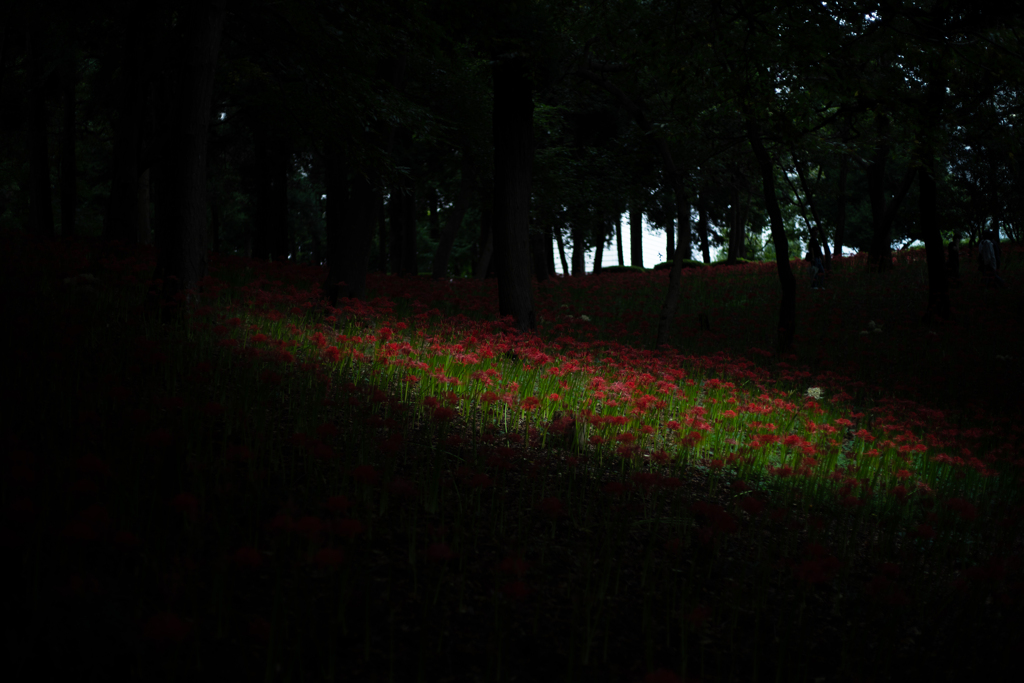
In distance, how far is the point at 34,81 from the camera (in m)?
14.6

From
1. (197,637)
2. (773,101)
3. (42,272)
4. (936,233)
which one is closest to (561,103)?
(936,233)

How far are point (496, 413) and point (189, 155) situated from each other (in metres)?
4.30

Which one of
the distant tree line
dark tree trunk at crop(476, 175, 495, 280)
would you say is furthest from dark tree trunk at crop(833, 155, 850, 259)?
dark tree trunk at crop(476, 175, 495, 280)

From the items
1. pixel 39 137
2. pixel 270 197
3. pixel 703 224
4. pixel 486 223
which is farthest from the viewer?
pixel 703 224

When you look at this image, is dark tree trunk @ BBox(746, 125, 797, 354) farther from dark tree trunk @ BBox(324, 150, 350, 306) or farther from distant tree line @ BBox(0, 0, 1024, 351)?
dark tree trunk @ BBox(324, 150, 350, 306)

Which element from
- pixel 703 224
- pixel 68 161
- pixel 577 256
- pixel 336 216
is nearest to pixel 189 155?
pixel 336 216

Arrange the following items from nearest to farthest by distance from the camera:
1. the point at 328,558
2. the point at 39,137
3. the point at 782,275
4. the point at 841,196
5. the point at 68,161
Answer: the point at 328,558, the point at 782,275, the point at 68,161, the point at 39,137, the point at 841,196

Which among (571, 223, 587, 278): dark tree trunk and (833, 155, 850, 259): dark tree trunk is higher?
(833, 155, 850, 259): dark tree trunk

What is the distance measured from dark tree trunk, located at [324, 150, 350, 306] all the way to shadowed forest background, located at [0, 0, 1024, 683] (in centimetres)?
8

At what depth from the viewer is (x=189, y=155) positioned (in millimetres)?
6566

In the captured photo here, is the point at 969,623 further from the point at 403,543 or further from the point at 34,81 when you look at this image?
the point at 34,81

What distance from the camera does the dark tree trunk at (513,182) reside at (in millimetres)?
9305

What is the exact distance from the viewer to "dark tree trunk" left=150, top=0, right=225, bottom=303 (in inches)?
257

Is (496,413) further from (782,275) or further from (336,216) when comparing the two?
(782,275)
